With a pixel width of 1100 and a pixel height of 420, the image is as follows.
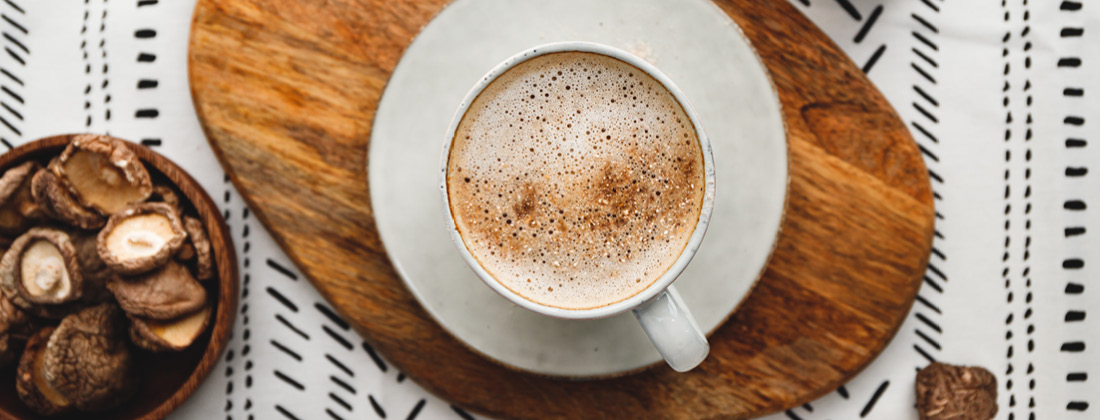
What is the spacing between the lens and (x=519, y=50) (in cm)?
100

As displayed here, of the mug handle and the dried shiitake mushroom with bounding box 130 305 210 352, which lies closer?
the mug handle

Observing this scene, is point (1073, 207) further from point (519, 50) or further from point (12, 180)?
point (12, 180)

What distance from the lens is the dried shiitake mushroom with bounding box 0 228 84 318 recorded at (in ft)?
3.73

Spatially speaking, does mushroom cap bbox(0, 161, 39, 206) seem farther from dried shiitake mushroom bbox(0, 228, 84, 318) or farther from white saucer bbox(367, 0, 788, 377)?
white saucer bbox(367, 0, 788, 377)

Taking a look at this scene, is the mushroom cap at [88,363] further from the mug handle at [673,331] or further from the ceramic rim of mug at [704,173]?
the mug handle at [673,331]

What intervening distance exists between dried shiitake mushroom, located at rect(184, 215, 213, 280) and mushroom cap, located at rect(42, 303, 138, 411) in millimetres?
184

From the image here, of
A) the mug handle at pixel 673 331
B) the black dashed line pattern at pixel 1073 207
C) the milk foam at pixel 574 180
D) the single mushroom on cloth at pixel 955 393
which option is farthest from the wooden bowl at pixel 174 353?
the black dashed line pattern at pixel 1073 207

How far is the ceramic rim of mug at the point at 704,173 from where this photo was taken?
2.84ft

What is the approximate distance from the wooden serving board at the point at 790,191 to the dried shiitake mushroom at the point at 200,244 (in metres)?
0.12

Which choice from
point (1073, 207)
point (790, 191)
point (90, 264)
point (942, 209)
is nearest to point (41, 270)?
point (90, 264)

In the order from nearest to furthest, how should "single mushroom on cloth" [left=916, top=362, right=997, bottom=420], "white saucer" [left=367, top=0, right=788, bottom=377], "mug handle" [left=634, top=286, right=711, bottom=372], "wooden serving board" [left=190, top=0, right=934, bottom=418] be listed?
"mug handle" [left=634, top=286, right=711, bottom=372], "white saucer" [left=367, top=0, right=788, bottom=377], "wooden serving board" [left=190, top=0, right=934, bottom=418], "single mushroom on cloth" [left=916, top=362, right=997, bottom=420]

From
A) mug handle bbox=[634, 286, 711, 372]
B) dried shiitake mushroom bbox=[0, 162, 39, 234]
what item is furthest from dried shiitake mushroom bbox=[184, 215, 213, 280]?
mug handle bbox=[634, 286, 711, 372]

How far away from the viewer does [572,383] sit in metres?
1.14

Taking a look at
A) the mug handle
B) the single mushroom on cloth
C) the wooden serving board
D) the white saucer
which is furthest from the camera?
the single mushroom on cloth
